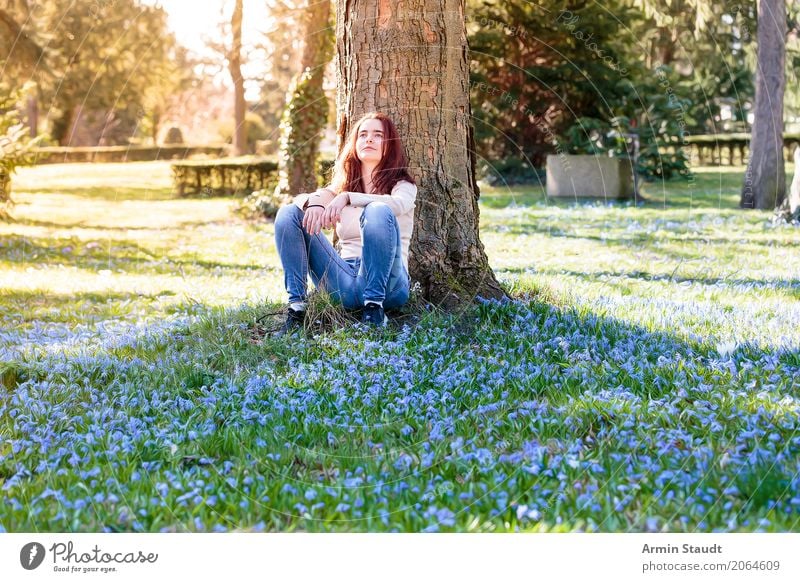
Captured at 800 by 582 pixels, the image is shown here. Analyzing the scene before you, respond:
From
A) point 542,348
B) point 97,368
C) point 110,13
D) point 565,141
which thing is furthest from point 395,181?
point 110,13

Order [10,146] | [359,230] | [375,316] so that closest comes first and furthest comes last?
[375,316], [359,230], [10,146]

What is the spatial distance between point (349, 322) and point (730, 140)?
26.0m

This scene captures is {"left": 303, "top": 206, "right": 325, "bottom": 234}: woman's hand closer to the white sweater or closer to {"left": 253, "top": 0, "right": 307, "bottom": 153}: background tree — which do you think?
the white sweater

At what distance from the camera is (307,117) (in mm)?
14453

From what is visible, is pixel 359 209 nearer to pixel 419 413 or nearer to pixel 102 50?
pixel 419 413

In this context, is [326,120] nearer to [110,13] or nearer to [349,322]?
[349,322]

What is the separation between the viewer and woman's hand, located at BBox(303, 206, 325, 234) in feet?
16.6

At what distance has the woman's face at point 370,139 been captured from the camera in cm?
525

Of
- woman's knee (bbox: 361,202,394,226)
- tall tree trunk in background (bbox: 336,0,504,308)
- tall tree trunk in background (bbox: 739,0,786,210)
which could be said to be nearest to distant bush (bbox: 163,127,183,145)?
tall tree trunk in background (bbox: 739,0,786,210)

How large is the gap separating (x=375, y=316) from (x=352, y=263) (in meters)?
0.42

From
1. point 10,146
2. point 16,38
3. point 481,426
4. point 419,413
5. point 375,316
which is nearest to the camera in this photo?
point 481,426

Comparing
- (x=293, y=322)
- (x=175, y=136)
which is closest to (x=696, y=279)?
(x=293, y=322)

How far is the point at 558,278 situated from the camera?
7.71 metres

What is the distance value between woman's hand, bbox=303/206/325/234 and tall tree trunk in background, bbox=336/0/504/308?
0.82 m
